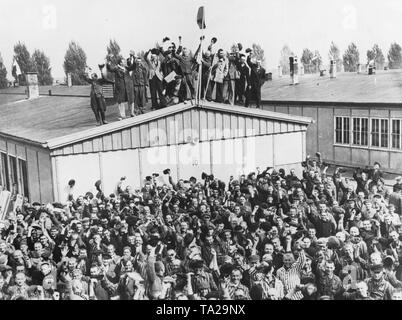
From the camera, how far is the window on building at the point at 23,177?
9.02 m

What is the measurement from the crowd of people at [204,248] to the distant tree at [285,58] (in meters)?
2.99

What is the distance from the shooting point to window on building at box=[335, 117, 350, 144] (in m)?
12.3

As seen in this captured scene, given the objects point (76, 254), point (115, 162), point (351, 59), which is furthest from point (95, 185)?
point (351, 59)

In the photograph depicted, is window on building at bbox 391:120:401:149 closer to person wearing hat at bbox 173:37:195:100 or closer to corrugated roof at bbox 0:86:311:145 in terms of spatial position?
corrugated roof at bbox 0:86:311:145

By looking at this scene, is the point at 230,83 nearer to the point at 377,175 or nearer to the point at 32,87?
the point at 377,175

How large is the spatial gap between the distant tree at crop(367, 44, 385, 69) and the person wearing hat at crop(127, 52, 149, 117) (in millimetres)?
4562

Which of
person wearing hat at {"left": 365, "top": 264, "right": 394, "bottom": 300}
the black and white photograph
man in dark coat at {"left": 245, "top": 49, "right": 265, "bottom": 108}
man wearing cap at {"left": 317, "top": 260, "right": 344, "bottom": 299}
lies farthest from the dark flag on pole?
person wearing hat at {"left": 365, "top": 264, "right": 394, "bottom": 300}

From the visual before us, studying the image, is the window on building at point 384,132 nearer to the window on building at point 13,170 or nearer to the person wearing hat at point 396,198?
the person wearing hat at point 396,198

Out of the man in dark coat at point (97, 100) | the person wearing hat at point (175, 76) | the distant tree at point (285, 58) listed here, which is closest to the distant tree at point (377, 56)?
the distant tree at point (285, 58)

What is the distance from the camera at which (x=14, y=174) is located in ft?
30.8

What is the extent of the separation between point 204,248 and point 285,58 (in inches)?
235

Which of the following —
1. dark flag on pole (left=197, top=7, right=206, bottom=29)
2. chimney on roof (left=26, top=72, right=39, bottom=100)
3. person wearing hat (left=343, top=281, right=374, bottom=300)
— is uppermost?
dark flag on pole (left=197, top=7, right=206, bottom=29)

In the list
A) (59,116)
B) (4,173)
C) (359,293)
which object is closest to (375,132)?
Result: (359,293)
